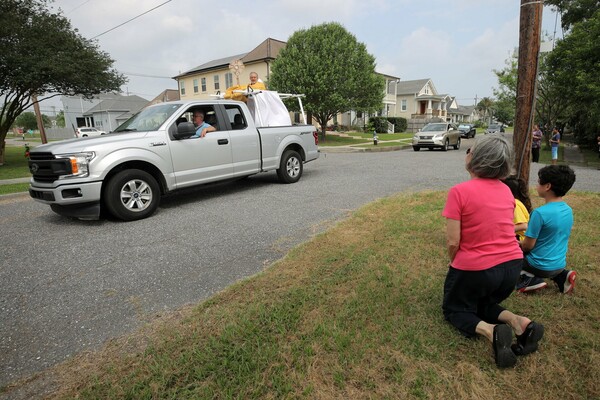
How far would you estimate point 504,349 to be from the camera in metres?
2.11

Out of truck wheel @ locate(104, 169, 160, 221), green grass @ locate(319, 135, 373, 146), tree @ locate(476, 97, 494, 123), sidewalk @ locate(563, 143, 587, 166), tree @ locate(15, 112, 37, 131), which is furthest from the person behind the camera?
tree @ locate(476, 97, 494, 123)

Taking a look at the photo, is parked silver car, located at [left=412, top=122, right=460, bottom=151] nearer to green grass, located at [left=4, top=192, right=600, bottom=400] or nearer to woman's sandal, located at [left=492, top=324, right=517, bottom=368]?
green grass, located at [left=4, top=192, right=600, bottom=400]

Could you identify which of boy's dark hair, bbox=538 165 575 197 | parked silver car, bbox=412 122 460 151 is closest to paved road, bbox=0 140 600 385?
boy's dark hair, bbox=538 165 575 197

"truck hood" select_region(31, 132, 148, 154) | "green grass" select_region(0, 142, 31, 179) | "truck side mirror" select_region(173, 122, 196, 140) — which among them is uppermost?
"truck side mirror" select_region(173, 122, 196, 140)

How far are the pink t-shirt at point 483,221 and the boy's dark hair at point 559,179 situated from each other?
838mm

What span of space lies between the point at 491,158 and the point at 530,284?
147 centimetres

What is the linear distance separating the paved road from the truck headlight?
80 cm

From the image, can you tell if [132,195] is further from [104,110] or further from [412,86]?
[104,110]

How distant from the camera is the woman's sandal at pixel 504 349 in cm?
210

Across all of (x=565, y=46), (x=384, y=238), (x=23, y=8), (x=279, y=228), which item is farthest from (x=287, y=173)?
(x=565, y=46)

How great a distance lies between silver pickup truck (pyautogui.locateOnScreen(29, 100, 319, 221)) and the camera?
5.05 meters

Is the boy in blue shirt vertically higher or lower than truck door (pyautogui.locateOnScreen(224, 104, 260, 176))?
lower

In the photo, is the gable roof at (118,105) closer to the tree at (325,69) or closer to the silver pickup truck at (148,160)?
the tree at (325,69)

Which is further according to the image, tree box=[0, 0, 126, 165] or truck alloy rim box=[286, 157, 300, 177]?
tree box=[0, 0, 126, 165]
